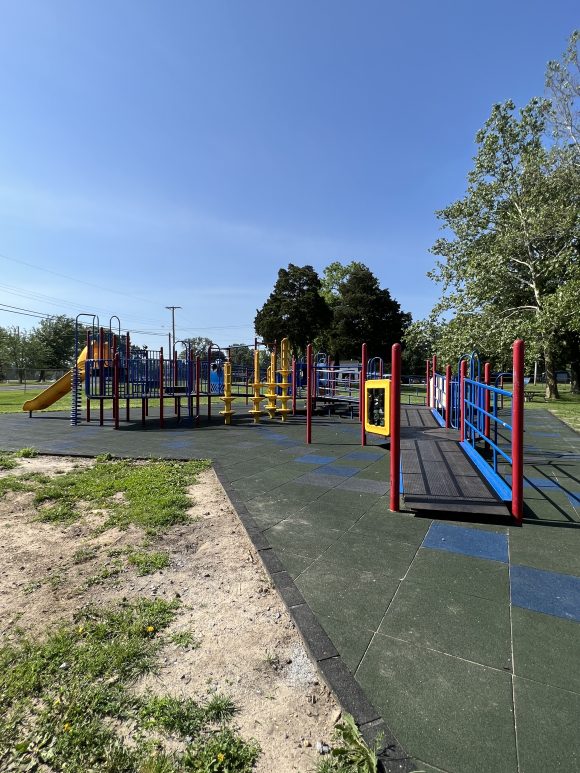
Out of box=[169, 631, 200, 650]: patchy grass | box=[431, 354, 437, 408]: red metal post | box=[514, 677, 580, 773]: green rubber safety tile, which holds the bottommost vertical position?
box=[169, 631, 200, 650]: patchy grass

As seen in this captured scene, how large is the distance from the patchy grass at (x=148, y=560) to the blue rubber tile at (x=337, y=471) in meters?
3.04

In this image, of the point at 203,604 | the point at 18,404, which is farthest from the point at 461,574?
the point at 18,404

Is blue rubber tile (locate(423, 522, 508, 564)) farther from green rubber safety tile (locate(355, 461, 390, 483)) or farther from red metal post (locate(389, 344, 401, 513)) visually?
green rubber safety tile (locate(355, 461, 390, 483))

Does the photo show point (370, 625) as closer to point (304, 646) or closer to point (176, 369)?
point (304, 646)

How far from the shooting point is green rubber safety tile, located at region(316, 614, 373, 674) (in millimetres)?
2012

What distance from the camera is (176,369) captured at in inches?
506

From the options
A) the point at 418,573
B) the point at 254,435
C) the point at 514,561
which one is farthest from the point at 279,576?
the point at 254,435

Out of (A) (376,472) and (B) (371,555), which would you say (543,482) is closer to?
(A) (376,472)

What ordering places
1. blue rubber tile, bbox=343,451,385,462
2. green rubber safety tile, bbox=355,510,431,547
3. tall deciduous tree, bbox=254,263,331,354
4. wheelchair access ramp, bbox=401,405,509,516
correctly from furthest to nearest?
tall deciduous tree, bbox=254,263,331,354 → blue rubber tile, bbox=343,451,385,462 → wheelchair access ramp, bbox=401,405,509,516 → green rubber safety tile, bbox=355,510,431,547

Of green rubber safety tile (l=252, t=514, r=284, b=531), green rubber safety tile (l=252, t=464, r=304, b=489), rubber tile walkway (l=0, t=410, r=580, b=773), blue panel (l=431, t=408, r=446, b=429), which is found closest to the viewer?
rubber tile walkway (l=0, t=410, r=580, b=773)

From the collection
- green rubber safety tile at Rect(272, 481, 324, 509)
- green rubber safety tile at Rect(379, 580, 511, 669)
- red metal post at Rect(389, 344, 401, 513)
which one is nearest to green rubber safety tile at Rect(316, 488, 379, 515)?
green rubber safety tile at Rect(272, 481, 324, 509)

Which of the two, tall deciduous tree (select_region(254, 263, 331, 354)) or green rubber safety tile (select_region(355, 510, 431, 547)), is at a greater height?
tall deciduous tree (select_region(254, 263, 331, 354))

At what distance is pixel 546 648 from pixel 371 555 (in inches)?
51.3

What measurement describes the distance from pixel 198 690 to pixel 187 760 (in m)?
0.35
